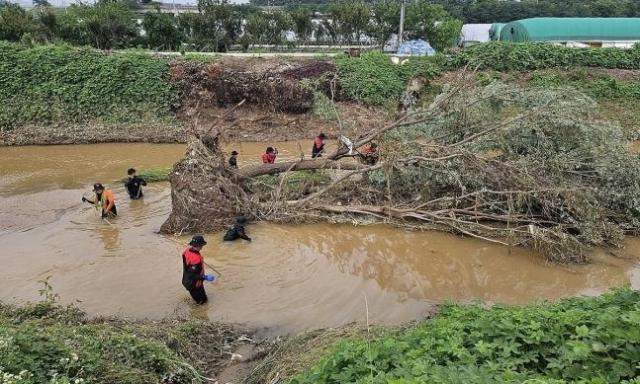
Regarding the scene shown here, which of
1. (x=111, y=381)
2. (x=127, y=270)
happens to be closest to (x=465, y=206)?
(x=127, y=270)

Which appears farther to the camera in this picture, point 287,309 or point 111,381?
point 287,309

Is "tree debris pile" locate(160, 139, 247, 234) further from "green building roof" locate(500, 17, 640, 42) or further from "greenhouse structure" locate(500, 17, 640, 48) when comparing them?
"green building roof" locate(500, 17, 640, 42)

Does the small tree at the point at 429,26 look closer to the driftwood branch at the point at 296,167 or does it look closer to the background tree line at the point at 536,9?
the background tree line at the point at 536,9

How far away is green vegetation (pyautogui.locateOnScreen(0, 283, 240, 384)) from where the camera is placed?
15.8 feet

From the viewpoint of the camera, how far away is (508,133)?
11375 mm

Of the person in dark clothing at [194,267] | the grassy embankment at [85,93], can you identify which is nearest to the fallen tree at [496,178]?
the person in dark clothing at [194,267]

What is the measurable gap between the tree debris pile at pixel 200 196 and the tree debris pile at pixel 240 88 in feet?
36.2

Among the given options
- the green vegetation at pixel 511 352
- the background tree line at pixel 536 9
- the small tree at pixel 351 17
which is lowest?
the green vegetation at pixel 511 352

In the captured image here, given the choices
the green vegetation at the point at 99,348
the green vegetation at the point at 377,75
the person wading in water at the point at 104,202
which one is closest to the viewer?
the green vegetation at the point at 99,348

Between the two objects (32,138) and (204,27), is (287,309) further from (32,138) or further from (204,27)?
(204,27)

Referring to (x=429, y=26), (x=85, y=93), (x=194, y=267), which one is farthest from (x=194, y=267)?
(x=429, y=26)

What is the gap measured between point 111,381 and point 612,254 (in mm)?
9192

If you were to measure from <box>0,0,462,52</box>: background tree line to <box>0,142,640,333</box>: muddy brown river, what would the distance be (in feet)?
57.4

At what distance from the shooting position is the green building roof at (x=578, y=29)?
29.5 metres
